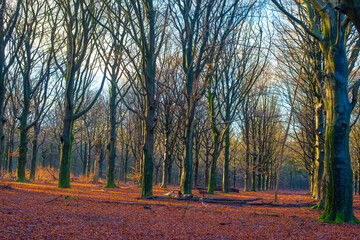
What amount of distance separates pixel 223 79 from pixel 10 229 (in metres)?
15.2

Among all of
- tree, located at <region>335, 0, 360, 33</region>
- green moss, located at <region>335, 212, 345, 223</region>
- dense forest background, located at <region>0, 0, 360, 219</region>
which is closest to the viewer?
tree, located at <region>335, 0, 360, 33</region>

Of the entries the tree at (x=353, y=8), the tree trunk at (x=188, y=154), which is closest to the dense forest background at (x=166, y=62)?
the tree trunk at (x=188, y=154)

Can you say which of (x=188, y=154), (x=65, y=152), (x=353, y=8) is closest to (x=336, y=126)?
(x=353, y=8)

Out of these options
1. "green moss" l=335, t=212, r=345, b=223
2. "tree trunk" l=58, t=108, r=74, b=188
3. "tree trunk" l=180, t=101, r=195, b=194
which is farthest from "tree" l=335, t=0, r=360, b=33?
"tree trunk" l=58, t=108, r=74, b=188

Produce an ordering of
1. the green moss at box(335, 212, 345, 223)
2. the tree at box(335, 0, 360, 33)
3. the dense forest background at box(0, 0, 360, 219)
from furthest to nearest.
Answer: the dense forest background at box(0, 0, 360, 219), the green moss at box(335, 212, 345, 223), the tree at box(335, 0, 360, 33)

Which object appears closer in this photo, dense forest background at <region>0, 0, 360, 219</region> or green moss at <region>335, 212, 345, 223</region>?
green moss at <region>335, 212, 345, 223</region>

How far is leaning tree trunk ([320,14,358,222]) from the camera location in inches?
219

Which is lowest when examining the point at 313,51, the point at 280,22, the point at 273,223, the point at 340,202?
the point at 273,223

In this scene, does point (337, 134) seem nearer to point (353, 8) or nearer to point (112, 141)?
point (353, 8)

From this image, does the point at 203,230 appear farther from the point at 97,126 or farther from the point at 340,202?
the point at 97,126

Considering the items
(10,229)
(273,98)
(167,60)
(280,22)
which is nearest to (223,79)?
(167,60)

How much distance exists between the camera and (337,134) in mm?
5730

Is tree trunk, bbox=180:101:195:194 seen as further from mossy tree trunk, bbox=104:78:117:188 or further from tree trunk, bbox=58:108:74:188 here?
mossy tree trunk, bbox=104:78:117:188

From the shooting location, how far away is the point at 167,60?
672 inches
